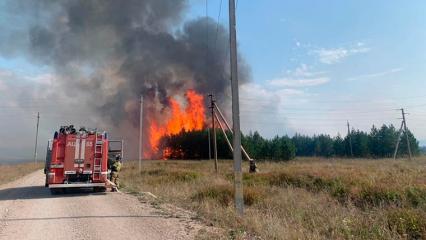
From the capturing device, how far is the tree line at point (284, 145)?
3056 inches

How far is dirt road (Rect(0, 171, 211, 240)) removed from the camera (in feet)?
27.7

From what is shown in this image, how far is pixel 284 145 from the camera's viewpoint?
8781cm

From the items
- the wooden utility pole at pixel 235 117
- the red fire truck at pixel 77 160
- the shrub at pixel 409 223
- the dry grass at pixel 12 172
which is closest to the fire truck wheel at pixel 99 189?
the red fire truck at pixel 77 160

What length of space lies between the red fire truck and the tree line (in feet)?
158

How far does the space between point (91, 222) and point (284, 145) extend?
264ft

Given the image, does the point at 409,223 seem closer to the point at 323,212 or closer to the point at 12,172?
the point at 323,212

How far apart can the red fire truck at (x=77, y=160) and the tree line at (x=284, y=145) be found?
158ft

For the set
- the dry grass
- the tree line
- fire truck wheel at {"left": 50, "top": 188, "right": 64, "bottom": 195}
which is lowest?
fire truck wheel at {"left": 50, "top": 188, "right": 64, "bottom": 195}

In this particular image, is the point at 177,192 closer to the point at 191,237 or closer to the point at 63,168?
the point at 63,168

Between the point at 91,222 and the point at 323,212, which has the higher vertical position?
the point at 323,212

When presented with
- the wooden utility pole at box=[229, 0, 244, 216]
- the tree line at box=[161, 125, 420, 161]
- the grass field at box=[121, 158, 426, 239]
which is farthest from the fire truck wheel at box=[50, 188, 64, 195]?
the tree line at box=[161, 125, 420, 161]

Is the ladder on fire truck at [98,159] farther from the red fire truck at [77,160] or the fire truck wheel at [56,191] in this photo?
the fire truck wheel at [56,191]

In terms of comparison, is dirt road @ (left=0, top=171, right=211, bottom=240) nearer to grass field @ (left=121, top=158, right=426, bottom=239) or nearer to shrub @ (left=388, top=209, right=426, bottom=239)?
grass field @ (left=121, top=158, right=426, bottom=239)

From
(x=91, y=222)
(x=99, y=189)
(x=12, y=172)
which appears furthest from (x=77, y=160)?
(x=12, y=172)
